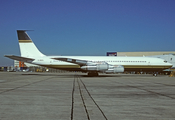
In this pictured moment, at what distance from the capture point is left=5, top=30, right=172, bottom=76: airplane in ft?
115

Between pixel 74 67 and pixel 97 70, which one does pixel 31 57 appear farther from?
pixel 97 70

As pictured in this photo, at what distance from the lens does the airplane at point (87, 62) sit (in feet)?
115

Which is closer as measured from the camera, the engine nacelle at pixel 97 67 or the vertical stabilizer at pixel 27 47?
the engine nacelle at pixel 97 67

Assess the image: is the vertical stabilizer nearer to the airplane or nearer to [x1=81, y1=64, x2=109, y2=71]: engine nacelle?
the airplane

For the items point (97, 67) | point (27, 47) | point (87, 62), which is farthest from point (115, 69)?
point (27, 47)

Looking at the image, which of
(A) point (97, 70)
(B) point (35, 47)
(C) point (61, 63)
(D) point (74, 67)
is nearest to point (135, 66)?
(A) point (97, 70)

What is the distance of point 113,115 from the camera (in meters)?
6.59

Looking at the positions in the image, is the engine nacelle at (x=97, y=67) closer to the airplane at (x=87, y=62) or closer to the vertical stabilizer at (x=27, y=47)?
the airplane at (x=87, y=62)

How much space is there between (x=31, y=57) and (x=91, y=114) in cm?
3429

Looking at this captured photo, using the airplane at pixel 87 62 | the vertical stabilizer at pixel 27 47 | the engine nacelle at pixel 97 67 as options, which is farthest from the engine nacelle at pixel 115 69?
the vertical stabilizer at pixel 27 47

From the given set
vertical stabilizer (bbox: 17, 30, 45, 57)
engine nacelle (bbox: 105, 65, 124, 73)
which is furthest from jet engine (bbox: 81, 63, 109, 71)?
vertical stabilizer (bbox: 17, 30, 45, 57)

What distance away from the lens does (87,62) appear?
117 feet

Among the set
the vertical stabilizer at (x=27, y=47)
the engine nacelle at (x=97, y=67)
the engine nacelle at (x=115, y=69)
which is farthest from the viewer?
the vertical stabilizer at (x=27, y=47)

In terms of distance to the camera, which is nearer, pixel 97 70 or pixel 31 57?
pixel 97 70
